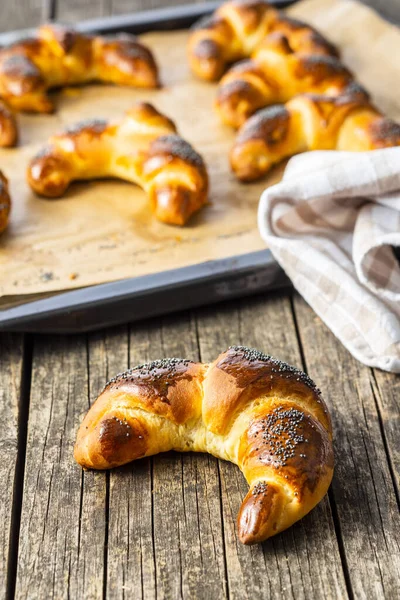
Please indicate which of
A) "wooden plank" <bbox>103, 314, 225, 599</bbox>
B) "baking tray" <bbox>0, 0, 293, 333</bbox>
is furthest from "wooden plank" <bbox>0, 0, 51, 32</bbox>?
"wooden plank" <bbox>103, 314, 225, 599</bbox>

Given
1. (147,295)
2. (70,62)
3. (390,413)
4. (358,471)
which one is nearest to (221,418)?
(358,471)

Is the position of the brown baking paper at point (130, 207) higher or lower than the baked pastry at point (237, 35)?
lower

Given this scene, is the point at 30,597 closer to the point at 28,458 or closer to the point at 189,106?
the point at 28,458

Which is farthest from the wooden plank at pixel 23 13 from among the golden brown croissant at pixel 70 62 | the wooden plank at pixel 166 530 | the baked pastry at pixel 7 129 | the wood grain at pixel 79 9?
the wooden plank at pixel 166 530

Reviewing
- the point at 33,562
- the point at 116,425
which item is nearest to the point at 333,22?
the point at 116,425

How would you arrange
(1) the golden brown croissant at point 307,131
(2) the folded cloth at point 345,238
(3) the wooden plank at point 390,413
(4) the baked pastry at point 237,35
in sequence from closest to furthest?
(3) the wooden plank at point 390,413 < (2) the folded cloth at point 345,238 < (1) the golden brown croissant at point 307,131 < (4) the baked pastry at point 237,35

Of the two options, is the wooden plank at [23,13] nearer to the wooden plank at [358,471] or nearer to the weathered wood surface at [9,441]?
the weathered wood surface at [9,441]

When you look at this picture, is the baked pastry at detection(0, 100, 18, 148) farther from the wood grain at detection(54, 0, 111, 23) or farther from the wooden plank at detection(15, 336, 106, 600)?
the wood grain at detection(54, 0, 111, 23)
